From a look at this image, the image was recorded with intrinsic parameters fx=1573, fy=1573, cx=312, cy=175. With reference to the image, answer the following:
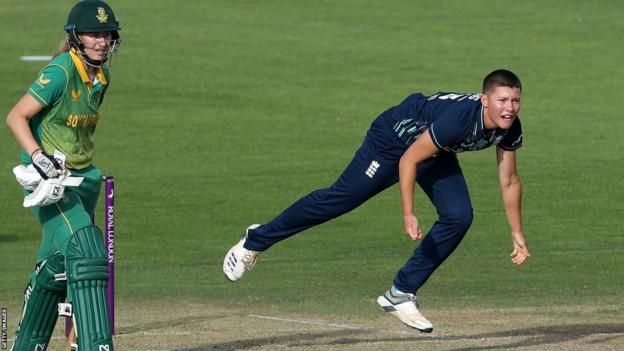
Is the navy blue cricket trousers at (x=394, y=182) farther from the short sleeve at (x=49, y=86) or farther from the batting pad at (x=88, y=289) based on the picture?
the short sleeve at (x=49, y=86)

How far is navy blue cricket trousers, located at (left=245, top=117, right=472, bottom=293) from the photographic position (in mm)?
10641

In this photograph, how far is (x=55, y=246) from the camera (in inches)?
364

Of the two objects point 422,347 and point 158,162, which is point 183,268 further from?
point 158,162

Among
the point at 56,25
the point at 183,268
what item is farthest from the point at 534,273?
the point at 56,25

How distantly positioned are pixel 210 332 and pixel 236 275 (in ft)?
2.02

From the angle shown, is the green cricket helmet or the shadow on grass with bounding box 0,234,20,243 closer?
the green cricket helmet

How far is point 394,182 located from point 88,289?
273 centimetres

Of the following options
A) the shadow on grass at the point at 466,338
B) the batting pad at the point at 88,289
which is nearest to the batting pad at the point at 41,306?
the batting pad at the point at 88,289

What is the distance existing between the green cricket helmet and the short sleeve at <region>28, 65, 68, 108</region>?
0.21m

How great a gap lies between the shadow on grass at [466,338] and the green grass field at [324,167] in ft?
0.11

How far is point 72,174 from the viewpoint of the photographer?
364 inches

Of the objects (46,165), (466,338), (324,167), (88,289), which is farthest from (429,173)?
(324,167)

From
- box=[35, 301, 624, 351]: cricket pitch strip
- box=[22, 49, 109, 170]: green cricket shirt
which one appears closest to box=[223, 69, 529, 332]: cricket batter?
box=[35, 301, 624, 351]: cricket pitch strip

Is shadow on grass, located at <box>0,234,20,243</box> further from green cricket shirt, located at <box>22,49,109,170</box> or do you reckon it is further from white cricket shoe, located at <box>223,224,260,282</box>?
green cricket shirt, located at <box>22,49,109,170</box>
